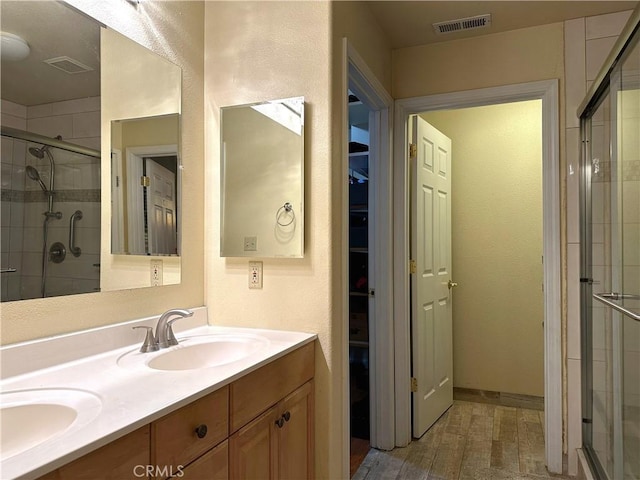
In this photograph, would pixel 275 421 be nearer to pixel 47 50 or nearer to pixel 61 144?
pixel 61 144

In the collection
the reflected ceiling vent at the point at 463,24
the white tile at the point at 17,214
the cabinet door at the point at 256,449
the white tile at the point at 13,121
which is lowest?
the cabinet door at the point at 256,449

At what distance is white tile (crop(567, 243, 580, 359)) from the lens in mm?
2316

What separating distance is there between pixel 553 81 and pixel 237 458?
245 centimetres

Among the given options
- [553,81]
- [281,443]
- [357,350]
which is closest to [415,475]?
[357,350]

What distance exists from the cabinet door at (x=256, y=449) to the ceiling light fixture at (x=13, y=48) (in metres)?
1.28

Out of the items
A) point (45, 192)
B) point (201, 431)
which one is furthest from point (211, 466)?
point (45, 192)

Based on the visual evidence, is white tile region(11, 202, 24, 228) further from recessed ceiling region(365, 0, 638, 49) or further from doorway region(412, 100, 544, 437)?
doorway region(412, 100, 544, 437)

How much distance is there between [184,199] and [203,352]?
673 mm

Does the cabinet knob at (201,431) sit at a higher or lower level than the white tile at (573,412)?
higher

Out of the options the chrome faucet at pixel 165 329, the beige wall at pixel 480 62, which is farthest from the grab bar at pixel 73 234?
the beige wall at pixel 480 62

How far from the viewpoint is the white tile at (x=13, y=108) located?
1.21 metres

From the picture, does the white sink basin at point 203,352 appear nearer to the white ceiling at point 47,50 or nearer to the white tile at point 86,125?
the white tile at point 86,125

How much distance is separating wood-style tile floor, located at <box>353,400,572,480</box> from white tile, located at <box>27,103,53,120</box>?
2.13 m

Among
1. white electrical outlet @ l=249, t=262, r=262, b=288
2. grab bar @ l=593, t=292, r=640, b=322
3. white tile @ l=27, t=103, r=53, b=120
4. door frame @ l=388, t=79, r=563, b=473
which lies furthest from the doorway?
white tile @ l=27, t=103, r=53, b=120
